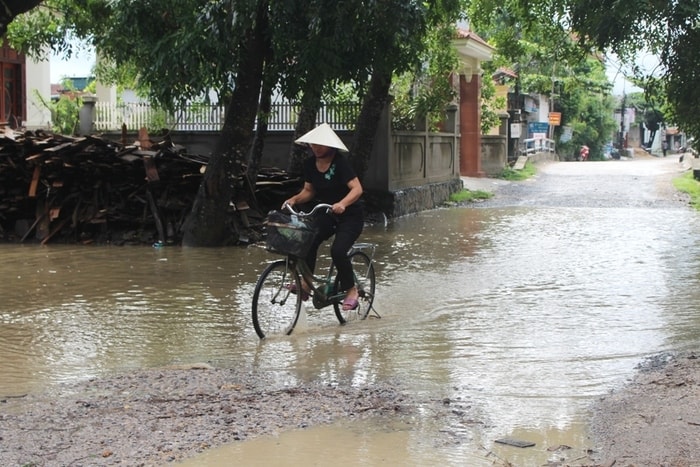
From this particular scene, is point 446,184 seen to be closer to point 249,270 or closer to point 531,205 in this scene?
point 531,205

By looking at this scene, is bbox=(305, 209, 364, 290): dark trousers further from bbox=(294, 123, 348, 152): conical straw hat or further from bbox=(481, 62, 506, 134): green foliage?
bbox=(481, 62, 506, 134): green foliage

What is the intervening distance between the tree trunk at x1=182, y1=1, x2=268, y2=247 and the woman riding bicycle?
5772mm

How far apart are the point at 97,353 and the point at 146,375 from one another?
116 centimetres

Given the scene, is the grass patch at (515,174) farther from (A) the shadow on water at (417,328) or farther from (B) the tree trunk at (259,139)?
(A) the shadow on water at (417,328)

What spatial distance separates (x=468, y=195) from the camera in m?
24.8

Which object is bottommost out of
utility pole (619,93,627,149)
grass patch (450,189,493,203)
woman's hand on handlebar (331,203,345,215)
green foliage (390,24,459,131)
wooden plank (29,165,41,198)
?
grass patch (450,189,493,203)

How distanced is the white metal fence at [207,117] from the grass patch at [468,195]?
5.87m

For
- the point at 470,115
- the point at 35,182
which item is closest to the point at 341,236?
the point at 35,182

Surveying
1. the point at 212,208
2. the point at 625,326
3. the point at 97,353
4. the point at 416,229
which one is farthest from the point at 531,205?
the point at 97,353

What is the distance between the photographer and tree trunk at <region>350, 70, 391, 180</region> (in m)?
17.6

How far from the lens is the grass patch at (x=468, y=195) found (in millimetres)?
24094

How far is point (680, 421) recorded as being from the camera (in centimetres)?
524

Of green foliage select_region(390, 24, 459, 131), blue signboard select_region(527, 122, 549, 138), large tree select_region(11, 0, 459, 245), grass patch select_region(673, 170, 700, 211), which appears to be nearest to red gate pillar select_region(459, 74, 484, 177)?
grass patch select_region(673, 170, 700, 211)

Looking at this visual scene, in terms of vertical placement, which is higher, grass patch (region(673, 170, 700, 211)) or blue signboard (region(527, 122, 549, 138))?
blue signboard (region(527, 122, 549, 138))
